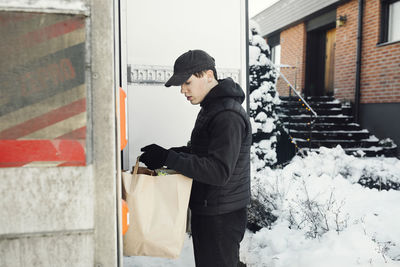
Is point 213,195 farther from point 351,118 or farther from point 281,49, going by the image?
point 281,49

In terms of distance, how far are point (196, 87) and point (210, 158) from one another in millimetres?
473

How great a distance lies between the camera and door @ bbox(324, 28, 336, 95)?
11.2 m

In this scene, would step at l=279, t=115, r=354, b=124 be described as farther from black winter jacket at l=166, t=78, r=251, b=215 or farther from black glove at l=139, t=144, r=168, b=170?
black glove at l=139, t=144, r=168, b=170

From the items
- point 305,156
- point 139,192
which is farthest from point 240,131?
point 305,156

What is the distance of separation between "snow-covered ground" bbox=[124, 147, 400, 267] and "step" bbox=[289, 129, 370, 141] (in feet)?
9.09

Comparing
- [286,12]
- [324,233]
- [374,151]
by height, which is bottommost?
[324,233]

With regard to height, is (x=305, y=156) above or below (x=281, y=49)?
below

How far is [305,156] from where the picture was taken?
24.3 ft

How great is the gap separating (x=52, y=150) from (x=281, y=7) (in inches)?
519

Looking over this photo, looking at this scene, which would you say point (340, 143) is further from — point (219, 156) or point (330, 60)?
point (219, 156)

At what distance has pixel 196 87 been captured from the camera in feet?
6.23

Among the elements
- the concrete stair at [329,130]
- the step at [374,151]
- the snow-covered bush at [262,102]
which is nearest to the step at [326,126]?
the concrete stair at [329,130]

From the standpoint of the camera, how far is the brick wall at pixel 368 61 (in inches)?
318

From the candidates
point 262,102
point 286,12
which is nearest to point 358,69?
point 262,102
